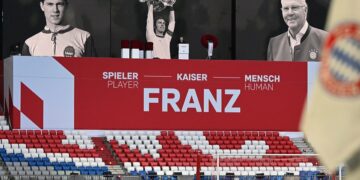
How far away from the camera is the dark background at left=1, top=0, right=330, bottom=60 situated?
84.5ft

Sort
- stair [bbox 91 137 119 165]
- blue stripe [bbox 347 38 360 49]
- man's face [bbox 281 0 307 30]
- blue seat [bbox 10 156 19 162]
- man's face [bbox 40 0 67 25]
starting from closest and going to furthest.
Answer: blue stripe [bbox 347 38 360 49] < blue seat [bbox 10 156 19 162] < stair [bbox 91 137 119 165] < man's face [bbox 40 0 67 25] < man's face [bbox 281 0 307 30]

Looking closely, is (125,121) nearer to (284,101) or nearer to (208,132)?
(208,132)

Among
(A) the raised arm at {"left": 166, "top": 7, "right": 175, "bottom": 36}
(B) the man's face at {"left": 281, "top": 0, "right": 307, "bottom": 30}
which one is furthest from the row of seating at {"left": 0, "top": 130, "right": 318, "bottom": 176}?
(B) the man's face at {"left": 281, "top": 0, "right": 307, "bottom": 30}

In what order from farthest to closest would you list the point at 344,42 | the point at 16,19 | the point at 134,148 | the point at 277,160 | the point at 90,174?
the point at 16,19, the point at 134,148, the point at 90,174, the point at 277,160, the point at 344,42

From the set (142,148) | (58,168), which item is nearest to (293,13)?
(142,148)

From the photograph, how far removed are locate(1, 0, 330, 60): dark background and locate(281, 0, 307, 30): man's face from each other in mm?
174

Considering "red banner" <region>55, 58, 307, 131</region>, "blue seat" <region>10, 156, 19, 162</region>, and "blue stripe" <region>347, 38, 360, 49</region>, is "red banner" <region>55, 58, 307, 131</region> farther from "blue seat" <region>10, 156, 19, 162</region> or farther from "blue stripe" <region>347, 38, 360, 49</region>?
"blue stripe" <region>347, 38, 360, 49</region>

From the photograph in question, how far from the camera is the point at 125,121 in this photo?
973 inches

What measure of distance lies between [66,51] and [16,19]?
5.10ft

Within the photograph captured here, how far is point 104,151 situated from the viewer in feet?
77.2

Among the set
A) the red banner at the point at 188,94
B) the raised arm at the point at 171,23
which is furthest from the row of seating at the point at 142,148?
the raised arm at the point at 171,23

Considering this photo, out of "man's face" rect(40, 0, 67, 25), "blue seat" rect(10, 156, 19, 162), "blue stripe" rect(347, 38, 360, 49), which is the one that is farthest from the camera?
"man's face" rect(40, 0, 67, 25)

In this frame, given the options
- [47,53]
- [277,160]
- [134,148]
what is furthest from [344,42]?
[47,53]

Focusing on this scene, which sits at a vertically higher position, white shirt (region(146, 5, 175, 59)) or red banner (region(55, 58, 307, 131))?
white shirt (region(146, 5, 175, 59))
